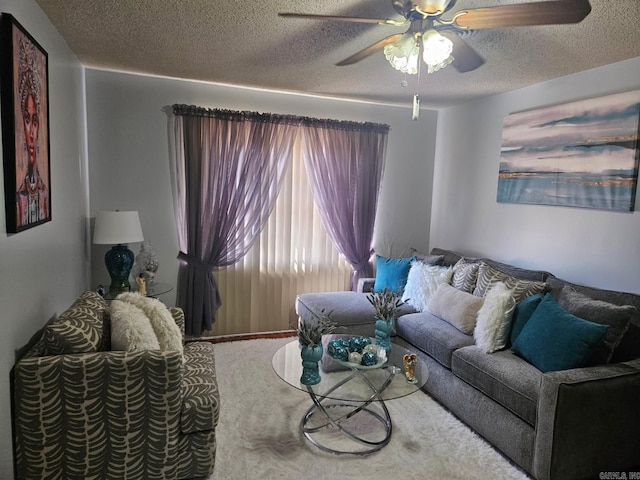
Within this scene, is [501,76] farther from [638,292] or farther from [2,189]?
[2,189]

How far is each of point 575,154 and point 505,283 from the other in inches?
43.6

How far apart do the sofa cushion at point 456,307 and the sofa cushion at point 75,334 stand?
7.73ft

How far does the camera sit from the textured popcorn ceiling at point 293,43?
7.23 feet

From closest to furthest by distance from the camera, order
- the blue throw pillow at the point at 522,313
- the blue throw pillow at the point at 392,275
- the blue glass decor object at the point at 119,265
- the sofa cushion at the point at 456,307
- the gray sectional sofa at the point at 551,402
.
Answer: the gray sectional sofa at the point at 551,402 → the blue throw pillow at the point at 522,313 → the sofa cushion at the point at 456,307 → the blue glass decor object at the point at 119,265 → the blue throw pillow at the point at 392,275

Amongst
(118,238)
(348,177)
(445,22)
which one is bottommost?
(118,238)

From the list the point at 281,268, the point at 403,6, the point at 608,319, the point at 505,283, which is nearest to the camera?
the point at 403,6

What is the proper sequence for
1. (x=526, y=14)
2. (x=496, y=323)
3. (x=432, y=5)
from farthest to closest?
(x=496, y=323), (x=432, y=5), (x=526, y=14)

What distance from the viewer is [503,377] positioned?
7.93 ft

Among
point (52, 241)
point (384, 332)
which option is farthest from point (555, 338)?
point (52, 241)

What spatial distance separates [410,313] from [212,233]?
6.49 feet

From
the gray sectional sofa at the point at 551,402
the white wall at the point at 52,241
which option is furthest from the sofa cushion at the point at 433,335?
the white wall at the point at 52,241

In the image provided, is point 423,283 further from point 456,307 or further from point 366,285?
point 366,285

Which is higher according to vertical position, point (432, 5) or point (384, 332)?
point (432, 5)

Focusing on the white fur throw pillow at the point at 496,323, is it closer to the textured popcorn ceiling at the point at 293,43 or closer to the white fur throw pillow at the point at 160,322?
the textured popcorn ceiling at the point at 293,43
